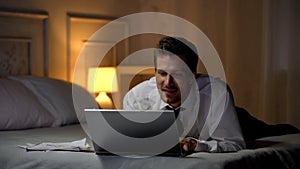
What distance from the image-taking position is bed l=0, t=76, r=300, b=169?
6.74 feet

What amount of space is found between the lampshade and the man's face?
1814mm

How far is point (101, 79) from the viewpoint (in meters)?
4.18

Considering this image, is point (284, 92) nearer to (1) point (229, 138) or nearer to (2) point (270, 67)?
(2) point (270, 67)

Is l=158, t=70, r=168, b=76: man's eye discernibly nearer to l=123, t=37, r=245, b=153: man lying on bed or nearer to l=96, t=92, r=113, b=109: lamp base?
l=123, t=37, r=245, b=153: man lying on bed

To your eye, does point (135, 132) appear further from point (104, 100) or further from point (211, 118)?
point (104, 100)

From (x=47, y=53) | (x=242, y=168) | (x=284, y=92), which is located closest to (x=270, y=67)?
(x=284, y=92)

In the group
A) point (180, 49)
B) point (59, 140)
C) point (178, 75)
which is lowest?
point (59, 140)

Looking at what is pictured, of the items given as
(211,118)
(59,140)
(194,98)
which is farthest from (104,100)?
(211,118)

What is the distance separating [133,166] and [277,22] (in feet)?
7.42

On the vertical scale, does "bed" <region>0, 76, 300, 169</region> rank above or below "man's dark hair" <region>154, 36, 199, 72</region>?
below

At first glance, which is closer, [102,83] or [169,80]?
[169,80]

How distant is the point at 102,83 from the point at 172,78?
1907 millimetres

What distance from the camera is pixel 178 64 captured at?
7.73 feet

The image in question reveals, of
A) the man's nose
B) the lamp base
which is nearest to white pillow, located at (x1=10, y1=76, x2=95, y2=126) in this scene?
the lamp base
